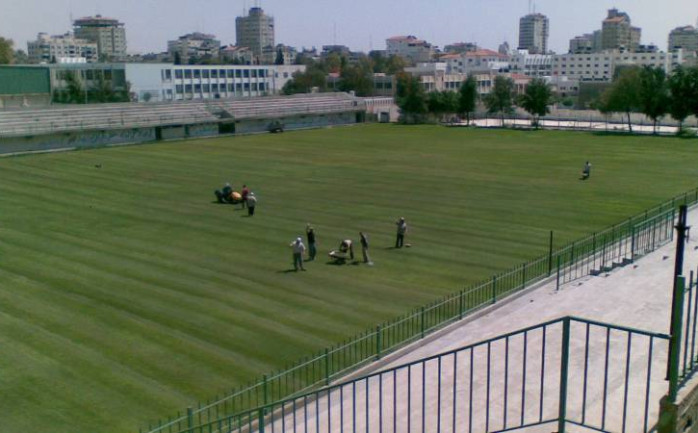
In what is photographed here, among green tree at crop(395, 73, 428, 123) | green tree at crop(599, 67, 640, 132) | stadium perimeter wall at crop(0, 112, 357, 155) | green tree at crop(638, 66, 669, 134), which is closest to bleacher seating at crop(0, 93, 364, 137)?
stadium perimeter wall at crop(0, 112, 357, 155)

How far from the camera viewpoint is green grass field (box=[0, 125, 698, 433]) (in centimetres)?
1878

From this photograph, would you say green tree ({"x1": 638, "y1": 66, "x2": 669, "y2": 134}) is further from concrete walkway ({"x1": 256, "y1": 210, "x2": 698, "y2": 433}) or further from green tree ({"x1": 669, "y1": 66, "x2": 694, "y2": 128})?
concrete walkway ({"x1": 256, "y1": 210, "x2": 698, "y2": 433})

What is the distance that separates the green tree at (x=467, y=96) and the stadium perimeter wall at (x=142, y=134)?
16.3 m

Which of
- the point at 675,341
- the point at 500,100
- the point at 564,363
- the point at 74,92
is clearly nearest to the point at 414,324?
the point at 564,363

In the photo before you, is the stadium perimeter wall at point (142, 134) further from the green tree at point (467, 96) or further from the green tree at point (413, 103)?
the green tree at point (467, 96)

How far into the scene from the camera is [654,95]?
8650 cm

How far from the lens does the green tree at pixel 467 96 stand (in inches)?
4017

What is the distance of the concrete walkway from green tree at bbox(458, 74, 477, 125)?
262 feet

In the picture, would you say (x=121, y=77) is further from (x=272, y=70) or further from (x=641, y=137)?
(x=641, y=137)

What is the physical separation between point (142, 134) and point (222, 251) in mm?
55980

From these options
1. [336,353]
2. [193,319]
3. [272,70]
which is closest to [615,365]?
[336,353]

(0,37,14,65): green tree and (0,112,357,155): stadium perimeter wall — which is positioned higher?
(0,37,14,65): green tree

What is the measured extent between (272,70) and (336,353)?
15244 centimetres

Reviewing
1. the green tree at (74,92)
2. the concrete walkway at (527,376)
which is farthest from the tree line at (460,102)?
the concrete walkway at (527,376)
